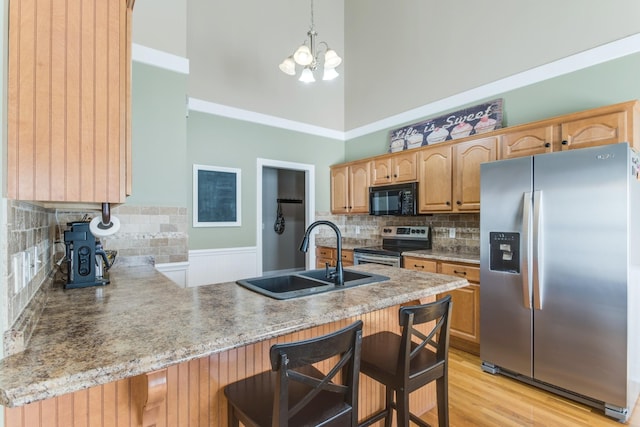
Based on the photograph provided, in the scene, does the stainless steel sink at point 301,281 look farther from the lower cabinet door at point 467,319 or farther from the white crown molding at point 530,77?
the white crown molding at point 530,77

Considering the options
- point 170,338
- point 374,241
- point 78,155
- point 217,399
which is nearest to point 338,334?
point 170,338

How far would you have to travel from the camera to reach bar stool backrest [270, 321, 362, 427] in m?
0.87

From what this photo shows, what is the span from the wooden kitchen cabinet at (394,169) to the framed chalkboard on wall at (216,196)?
187 centimetres

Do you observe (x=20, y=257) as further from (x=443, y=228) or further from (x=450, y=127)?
(x=450, y=127)

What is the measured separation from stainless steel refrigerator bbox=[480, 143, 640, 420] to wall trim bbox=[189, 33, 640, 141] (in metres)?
1.03

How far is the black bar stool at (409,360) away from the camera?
128cm

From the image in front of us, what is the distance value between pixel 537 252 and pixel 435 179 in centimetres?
140

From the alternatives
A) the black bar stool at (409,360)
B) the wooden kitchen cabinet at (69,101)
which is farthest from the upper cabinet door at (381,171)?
the wooden kitchen cabinet at (69,101)

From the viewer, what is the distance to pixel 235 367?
1.23m

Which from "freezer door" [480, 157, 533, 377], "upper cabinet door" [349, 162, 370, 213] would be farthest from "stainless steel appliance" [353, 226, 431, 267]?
"freezer door" [480, 157, 533, 377]

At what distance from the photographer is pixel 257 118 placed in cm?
427

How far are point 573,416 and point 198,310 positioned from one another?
98.6 inches

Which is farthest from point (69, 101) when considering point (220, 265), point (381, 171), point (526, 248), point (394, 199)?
point (381, 171)

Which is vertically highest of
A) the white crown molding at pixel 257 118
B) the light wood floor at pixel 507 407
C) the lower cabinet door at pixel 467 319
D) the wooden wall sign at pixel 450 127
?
the white crown molding at pixel 257 118
